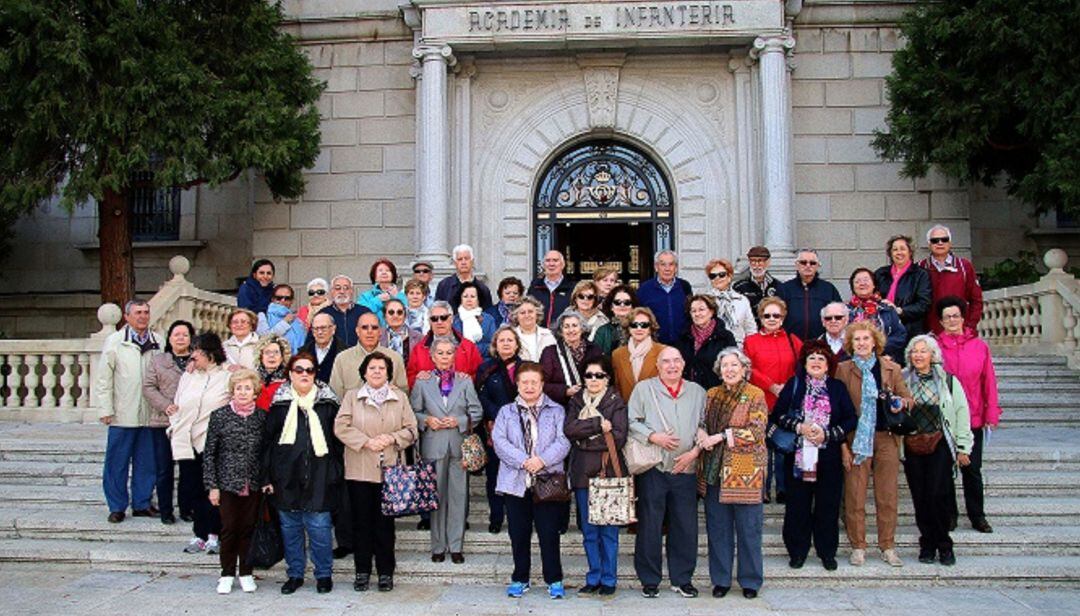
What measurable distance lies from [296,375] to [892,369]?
4.67m

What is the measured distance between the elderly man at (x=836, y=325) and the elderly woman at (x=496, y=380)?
256cm

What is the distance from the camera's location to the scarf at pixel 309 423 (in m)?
6.99

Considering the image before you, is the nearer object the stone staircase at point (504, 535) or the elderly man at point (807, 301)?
the stone staircase at point (504, 535)

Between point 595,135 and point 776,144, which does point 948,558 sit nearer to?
point 776,144

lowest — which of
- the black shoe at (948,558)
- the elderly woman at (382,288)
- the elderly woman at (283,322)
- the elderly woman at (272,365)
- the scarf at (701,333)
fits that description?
the black shoe at (948,558)

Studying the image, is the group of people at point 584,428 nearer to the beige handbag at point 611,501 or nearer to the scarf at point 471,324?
the beige handbag at point 611,501

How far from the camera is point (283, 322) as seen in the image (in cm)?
930

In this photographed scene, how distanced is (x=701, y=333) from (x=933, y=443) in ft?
6.59

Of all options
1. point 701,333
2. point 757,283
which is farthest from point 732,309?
point 757,283

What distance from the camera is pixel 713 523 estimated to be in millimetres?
6902

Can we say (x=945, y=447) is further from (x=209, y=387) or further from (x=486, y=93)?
(x=486, y=93)

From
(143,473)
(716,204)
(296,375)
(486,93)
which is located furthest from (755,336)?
(486,93)

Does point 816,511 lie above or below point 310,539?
above

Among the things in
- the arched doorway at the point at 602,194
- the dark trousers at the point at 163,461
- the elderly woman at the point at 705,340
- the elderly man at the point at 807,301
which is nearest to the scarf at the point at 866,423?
the elderly woman at the point at 705,340
